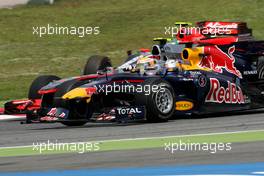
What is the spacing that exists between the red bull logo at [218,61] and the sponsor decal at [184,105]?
103 centimetres

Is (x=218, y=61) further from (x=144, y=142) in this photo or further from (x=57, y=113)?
(x=144, y=142)

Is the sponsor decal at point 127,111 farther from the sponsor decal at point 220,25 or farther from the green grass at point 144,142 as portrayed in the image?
the sponsor decal at point 220,25

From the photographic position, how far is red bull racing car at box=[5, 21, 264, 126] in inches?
527

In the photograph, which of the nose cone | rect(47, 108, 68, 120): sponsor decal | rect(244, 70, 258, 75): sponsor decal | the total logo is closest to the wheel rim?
the total logo

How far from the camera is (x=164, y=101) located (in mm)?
13727

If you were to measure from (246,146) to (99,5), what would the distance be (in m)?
24.6

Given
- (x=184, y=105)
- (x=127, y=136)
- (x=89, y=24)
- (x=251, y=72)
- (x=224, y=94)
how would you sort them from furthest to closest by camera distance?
(x=89, y=24) → (x=251, y=72) → (x=224, y=94) → (x=184, y=105) → (x=127, y=136)

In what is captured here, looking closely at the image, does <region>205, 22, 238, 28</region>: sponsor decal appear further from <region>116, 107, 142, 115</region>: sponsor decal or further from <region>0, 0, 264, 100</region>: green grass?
<region>0, 0, 264, 100</region>: green grass

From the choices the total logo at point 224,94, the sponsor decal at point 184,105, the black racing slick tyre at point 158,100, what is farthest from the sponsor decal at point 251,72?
the black racing slick tyre at point 158,100

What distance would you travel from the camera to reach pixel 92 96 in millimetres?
13352

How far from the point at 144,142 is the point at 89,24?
20.6 metres

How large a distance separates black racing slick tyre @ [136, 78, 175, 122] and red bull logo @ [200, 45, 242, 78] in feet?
4.82

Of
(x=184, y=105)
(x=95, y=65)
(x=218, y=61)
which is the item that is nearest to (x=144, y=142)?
(x=184, y=105)

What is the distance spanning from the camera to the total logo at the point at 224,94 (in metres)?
14.5
